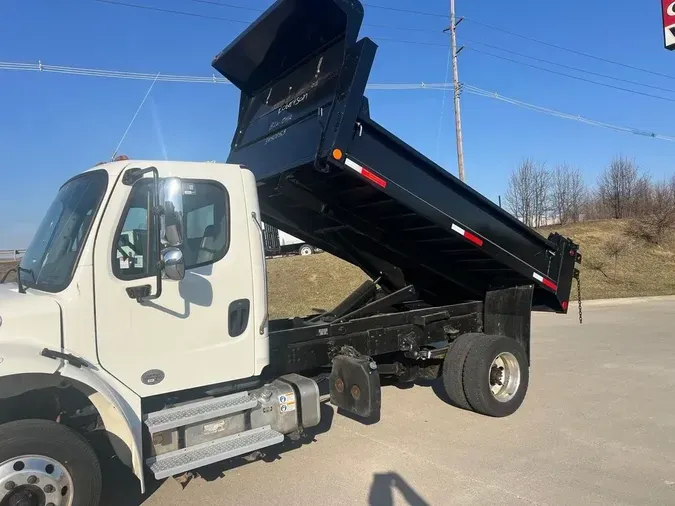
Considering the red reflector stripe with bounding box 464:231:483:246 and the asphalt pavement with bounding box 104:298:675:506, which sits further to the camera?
the red reflector stripe with bounding box 464:231:483:246

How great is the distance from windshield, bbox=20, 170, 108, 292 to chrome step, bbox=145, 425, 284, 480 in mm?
1358

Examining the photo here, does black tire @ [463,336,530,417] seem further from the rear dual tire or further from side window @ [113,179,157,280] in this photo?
side window @ [113,179,157,280]

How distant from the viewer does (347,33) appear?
438 cm

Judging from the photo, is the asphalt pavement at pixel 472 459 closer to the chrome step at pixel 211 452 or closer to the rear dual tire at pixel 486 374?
the rear dual tire at pixel 486 374

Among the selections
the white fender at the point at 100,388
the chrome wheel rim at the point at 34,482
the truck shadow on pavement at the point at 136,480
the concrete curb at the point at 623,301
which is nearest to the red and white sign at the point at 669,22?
the truck shadow on pavement at the point at 136,480

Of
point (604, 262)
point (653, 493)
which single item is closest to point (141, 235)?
point (653, 493)

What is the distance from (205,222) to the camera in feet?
13.8

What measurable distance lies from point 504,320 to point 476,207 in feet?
6.01

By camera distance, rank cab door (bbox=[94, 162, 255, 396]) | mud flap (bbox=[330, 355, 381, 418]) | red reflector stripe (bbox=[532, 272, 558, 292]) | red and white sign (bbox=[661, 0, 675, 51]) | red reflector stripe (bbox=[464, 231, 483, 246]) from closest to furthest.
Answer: cab door (bbox=[94, 162, 255, 396]), mud flap (bbox=[330, 355, 381, 418]), red reflector stripe (bbox=[464, 231, 483, 246]), red reflector stripe (bbox=[532, 272, 558, 292]), red and white sign (bbox=[661, 0, 675, 51])

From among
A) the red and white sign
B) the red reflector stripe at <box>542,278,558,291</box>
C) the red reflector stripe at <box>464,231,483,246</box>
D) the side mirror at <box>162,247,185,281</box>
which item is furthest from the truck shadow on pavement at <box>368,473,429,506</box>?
the red and white sign

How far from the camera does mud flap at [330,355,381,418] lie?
488 cm

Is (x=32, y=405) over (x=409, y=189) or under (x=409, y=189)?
under

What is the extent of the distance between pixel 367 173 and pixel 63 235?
2.36m

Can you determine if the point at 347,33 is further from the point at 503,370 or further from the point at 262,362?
the point at 503,370
